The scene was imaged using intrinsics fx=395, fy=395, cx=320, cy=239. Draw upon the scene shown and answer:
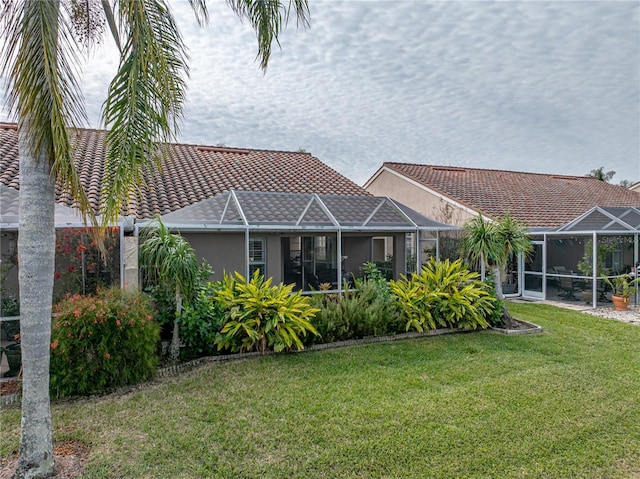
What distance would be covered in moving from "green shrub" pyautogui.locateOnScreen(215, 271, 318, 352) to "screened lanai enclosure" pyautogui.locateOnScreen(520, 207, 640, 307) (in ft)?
37.3

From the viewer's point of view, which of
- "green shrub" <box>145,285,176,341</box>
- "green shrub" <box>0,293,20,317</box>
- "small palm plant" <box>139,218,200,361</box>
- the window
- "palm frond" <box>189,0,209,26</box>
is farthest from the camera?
the window

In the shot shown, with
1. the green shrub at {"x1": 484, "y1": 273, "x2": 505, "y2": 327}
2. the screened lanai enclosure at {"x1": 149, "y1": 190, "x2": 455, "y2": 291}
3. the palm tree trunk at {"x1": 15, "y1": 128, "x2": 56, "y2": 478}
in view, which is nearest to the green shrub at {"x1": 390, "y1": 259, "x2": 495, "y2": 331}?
the green shrub at {"x1": 484, "y1": 273, "x2": 505, "y2": 327}

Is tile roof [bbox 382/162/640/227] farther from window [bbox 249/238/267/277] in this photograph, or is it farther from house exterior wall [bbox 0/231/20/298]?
house exterior wall [bbox 0/231/20/298]

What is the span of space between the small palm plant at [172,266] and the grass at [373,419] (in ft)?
4.80

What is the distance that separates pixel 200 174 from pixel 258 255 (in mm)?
4976

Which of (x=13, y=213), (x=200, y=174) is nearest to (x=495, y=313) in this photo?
(x=13, y=213)

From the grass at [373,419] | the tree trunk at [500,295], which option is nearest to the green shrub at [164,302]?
the grass at [373,419]

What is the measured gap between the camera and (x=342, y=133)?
1919cm

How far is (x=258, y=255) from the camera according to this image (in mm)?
12430

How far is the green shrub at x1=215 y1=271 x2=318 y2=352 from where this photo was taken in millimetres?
8172

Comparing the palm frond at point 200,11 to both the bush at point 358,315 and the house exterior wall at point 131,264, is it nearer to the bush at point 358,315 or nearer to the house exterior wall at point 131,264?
the house exterior wall at point 131,264

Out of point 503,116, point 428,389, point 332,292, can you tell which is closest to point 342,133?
point 503,116

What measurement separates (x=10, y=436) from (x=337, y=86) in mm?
10754

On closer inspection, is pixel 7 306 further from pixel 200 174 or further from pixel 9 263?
pixel 200 174
